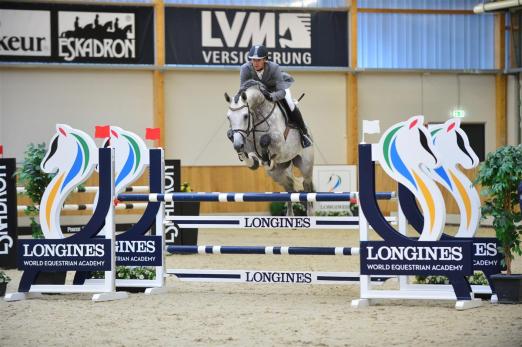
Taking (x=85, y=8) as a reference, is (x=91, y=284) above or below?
below

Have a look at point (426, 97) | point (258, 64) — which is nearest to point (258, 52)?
point (258, 64)

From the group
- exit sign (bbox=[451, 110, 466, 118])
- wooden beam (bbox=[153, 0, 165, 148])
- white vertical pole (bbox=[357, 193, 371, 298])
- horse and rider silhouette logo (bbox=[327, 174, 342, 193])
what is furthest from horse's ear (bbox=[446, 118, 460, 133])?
exit sign (bbox=[451, 110, 466, 118])

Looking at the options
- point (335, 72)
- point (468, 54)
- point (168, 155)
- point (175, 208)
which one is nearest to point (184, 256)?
point (175, 208)

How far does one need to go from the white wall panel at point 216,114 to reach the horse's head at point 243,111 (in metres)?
8.81

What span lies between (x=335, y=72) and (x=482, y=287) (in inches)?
451

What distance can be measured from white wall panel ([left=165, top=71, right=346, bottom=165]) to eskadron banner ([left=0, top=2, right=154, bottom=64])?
92cm

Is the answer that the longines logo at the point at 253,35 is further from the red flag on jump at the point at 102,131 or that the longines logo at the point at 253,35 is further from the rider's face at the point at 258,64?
the red flag on jump at the point at 102,131

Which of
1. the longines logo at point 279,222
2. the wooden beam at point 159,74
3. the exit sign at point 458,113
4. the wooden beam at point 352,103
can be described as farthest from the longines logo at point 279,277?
the exit sign at point 458,113

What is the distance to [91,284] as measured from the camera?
6293mm

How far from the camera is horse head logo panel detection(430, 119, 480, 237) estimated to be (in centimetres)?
572

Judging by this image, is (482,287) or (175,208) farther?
(175,208)

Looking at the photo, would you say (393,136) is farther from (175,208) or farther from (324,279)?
(175,208)

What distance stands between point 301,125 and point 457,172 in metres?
2.76

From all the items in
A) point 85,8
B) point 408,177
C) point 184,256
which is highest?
point 85,8
